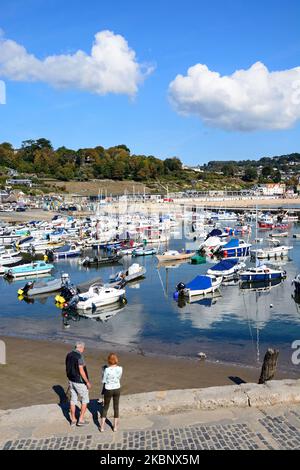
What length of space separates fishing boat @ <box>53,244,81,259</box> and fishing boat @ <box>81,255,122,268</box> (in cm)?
399

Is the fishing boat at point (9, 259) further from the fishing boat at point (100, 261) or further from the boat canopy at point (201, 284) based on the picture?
the boat canopy at point (201, 284)

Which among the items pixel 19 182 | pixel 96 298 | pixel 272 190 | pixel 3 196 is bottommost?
pixel 96 298

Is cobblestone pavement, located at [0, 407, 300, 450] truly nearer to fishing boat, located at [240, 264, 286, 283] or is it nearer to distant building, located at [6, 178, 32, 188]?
fishing boat, located at [240, 264, 286, 283]

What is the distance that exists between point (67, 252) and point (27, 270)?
10.2 meters

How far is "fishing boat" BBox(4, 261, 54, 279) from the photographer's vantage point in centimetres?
3750

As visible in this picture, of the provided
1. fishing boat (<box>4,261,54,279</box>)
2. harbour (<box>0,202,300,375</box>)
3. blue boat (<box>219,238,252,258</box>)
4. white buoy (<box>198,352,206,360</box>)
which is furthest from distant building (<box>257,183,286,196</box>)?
white buoy (<box>198,352,206,360</box>)

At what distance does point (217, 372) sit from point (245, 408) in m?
6.51

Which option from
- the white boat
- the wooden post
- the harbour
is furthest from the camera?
the white boat

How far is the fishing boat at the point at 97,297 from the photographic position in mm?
26337

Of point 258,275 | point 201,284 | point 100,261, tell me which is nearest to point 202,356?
point 201,284

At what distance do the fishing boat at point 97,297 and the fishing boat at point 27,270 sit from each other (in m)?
11.4

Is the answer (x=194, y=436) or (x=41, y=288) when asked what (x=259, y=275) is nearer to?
(x=41, y=288)

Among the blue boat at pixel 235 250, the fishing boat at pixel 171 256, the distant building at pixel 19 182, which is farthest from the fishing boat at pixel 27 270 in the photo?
the distant building at pixel 19 182

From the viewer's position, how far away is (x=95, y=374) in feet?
52.9
